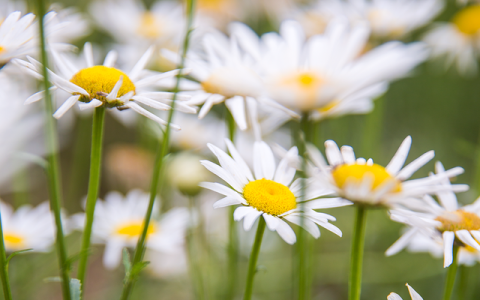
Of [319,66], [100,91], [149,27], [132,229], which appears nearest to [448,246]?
[319,66]

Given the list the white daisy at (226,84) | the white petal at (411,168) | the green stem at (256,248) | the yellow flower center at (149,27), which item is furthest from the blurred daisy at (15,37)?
the yellow flower center at (149,27)

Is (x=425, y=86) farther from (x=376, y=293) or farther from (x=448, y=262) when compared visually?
(x=448, y=262)

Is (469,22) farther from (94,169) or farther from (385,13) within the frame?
(94,169)

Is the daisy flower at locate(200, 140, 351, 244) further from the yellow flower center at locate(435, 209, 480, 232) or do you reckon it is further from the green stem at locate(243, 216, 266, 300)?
the yellow flower center at locate(435, 209, 480, 232)

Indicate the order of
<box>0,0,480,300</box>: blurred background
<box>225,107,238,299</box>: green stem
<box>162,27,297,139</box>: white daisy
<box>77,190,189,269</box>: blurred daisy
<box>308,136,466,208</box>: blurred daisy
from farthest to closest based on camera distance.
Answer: <box>0,0,480,300</box>: blurred background < <box>77,190,189,269</box>: blurred daisy < <box>225,107,238,299</box>: green stem < <box>162,27,297,139</box>: white daisy < <box>308,136,466,208</box>: blurred daisy

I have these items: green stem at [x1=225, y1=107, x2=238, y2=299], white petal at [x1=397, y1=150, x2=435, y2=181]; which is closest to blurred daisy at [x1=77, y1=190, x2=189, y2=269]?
green stem at [x1=225, y1=107, x2=238, y2=299]

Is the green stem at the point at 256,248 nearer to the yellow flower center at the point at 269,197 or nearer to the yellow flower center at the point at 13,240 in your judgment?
the yellow flower center at the point at 269,197

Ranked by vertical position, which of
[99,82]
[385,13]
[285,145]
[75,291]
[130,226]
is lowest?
[75,291]
